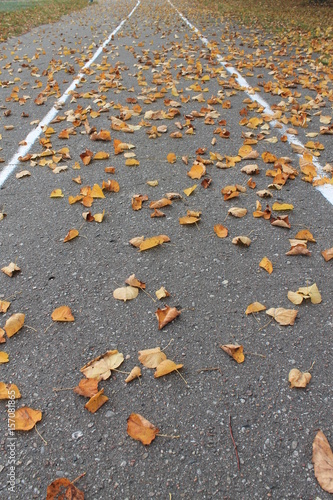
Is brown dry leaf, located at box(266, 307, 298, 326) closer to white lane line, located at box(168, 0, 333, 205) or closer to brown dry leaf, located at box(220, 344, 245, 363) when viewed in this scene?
brown dry leaf, located at box(220, 344, 245, 363)

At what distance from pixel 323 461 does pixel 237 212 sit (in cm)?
168

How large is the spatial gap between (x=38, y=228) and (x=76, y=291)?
2.54 feet

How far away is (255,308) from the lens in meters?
1.88

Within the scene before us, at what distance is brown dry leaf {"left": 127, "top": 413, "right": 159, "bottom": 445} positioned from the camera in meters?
1.37

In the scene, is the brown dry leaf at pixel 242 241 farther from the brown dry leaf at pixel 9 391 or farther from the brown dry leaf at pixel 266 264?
the brown dry leaf at pixel 9 391

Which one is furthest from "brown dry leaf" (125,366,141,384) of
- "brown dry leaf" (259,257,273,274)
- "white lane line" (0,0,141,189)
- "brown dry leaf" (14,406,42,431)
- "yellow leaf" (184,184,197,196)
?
"white lane line" (0,0,141,189)

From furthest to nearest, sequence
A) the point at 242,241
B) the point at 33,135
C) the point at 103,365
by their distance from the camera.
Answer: the point at 33,135
the point at 242,241
the point at 103,365

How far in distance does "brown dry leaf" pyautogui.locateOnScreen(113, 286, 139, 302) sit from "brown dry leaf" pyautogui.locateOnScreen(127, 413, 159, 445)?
68cm

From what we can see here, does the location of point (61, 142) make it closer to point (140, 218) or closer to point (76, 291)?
point (140, 218)

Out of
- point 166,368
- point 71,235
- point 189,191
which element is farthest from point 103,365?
point 189,191

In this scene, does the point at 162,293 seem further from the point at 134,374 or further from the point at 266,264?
the point at 266,264

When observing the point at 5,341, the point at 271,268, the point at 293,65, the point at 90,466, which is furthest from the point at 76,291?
the point at 293,65

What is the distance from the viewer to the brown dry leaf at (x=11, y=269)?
216cm

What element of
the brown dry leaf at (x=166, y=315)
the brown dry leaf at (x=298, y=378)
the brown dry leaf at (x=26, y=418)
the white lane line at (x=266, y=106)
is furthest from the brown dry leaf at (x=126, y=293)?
the white lane line at (x=266, y=106)
